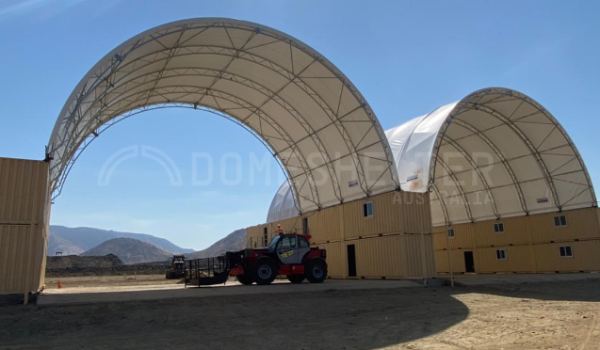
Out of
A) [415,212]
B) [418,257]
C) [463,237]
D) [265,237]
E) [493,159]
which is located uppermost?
[493,159]

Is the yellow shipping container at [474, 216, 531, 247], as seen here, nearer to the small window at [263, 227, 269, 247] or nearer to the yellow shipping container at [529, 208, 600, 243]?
the yellow shipping container at [529, 208, 600, 243]

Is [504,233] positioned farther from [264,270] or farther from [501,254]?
[264,270]

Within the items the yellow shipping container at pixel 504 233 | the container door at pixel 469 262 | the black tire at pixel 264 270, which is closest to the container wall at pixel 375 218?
the black tire at pixel 264 270

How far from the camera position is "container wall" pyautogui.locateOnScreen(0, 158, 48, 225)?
41.8 ft

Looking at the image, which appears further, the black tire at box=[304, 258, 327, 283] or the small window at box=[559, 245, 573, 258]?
the small window at box=[559, 245, 573, 258]

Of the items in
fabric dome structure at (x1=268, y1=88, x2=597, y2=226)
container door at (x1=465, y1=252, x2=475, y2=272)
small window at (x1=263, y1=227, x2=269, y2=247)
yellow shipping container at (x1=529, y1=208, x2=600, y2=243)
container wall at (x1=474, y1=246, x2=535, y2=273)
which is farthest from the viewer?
small window at (x1=263, y1=227, x2=269, y2=247)

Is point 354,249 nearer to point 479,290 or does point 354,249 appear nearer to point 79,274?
point 479,290

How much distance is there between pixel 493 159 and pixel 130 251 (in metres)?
137

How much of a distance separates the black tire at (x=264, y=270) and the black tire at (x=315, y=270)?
1.66 metres

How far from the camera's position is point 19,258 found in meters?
12.6

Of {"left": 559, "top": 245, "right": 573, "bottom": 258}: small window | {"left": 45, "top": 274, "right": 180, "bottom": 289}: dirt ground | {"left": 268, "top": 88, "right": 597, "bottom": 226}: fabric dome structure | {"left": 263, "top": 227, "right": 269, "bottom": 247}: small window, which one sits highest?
{"left": 268, "top": 88, "right": 597, "bottom": 226}: fabric dome structure

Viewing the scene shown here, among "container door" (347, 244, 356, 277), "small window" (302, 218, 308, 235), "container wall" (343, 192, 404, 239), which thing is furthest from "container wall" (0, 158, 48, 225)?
"small window" (302, 218, 308, 235)

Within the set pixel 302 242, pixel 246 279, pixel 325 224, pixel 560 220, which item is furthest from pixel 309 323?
pixel 560 220

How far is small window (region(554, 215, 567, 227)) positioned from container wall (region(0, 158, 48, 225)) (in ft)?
94.0
